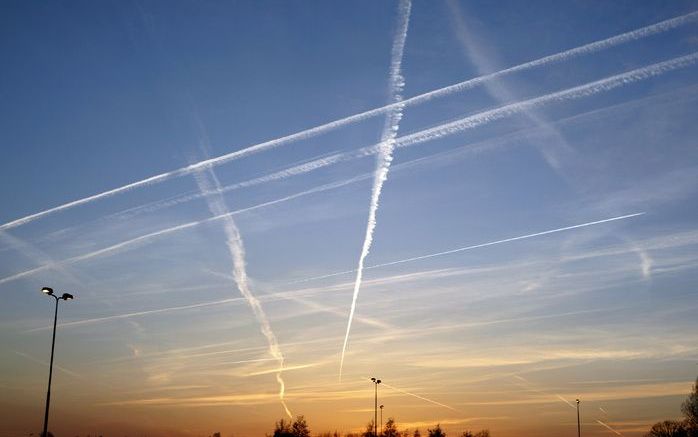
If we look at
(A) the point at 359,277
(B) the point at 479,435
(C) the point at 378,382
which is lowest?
(B) the point at 479,435

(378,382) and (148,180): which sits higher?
(148,180)

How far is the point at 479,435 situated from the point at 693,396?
73.5m

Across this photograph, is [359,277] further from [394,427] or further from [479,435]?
[479,435]

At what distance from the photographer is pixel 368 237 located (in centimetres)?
7575

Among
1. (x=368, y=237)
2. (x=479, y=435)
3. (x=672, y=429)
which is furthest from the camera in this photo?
(x=479, y=435)

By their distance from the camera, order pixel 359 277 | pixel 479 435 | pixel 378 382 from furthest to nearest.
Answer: pixel 479 435
pixel 378 382
pixel 359 277

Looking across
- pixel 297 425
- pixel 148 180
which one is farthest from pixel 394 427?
pixel 148 180

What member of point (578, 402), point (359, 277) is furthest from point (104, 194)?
point (578, 402)

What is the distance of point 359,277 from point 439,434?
92979 millimetres

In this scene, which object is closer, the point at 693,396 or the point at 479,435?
the point at 693,396

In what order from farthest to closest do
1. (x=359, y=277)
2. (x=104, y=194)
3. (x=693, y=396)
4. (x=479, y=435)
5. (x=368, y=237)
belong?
(x=479, y=435) → (x=693, y=396) → (x=359, y=277) → (x=368, y=237) → (x=104, y=194)

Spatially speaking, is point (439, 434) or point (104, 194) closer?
point (104, 194)

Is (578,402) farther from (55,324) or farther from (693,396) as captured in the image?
(55,324)

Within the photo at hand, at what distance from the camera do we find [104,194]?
5691cm
